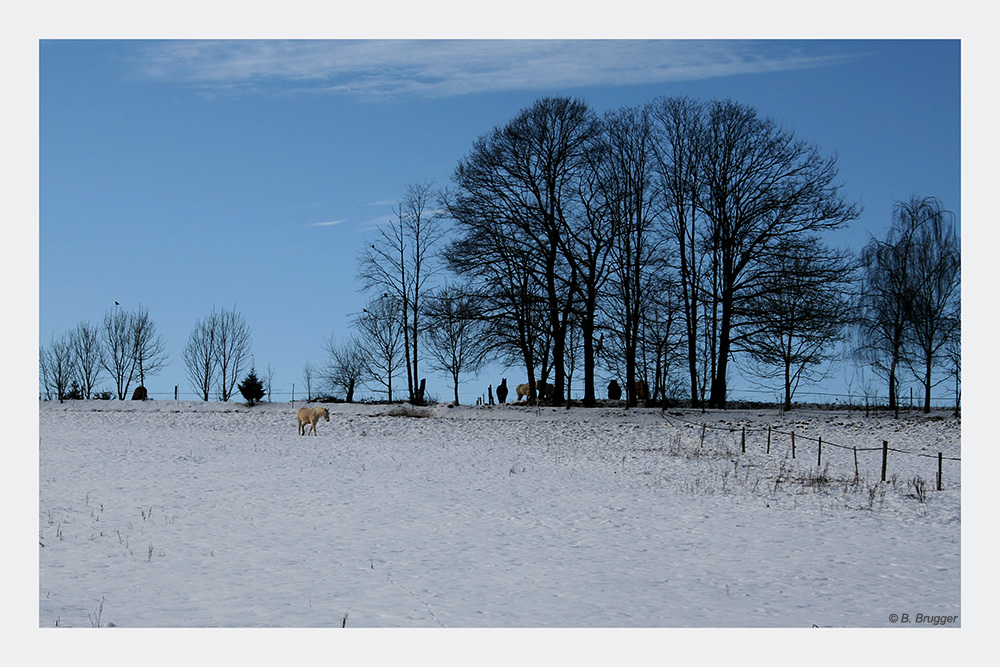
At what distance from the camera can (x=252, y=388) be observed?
42531 millimetres

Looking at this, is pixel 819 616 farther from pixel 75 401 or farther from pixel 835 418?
pixel 75 401

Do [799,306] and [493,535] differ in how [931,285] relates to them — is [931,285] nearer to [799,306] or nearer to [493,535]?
[799,306]

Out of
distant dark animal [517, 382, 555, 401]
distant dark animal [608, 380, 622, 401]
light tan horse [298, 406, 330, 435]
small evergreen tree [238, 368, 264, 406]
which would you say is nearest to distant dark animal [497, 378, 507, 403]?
distant dark animal [517, 382, 555, 401]

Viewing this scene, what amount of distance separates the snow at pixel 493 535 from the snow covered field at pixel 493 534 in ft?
0.15

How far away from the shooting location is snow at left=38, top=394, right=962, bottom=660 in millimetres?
8523

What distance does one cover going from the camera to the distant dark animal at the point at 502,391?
42.1 metres

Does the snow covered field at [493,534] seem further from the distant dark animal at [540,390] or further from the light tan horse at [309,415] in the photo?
the distant dark animal at [540,390]

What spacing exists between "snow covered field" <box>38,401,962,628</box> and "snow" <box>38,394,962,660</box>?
47mm

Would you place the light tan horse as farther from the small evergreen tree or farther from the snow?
the small evergreen tree

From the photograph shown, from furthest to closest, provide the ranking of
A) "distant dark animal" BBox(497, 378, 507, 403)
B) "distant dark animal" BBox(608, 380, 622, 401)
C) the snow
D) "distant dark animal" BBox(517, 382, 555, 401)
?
1. "distant dark animal" BBox(497, 378, 507, 403)
2. "distant dark animal" BBox(608, 380, 622, 401)
3. "distant dark animal" BBox(517, 382, 555, 401)
4. the snow

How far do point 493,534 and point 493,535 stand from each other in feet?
0.23

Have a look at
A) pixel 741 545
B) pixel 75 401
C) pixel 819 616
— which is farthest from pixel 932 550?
pixel 75 401

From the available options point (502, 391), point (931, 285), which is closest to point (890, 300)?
point (931, 285)

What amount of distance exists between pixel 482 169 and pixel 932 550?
2442 centimetres
